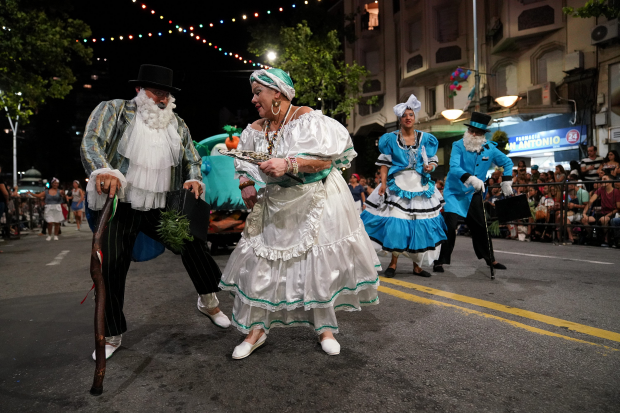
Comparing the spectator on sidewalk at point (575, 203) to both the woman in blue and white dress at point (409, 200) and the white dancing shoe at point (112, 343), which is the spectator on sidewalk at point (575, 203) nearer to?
the woman in blue and white dress at point (409, 200)

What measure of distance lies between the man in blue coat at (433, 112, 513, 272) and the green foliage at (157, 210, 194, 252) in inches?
156

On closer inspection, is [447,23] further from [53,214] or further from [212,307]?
[212,307]

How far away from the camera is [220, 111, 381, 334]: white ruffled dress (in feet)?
9.98

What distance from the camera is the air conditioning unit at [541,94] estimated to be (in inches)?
703

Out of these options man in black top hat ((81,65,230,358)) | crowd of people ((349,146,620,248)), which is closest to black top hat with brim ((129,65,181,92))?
man in black top hat ((81,65,230,358))

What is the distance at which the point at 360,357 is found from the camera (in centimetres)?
297

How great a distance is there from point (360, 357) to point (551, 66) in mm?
19350

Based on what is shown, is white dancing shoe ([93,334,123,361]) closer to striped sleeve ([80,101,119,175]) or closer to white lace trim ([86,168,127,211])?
white lace trim ([86,168,127,211])

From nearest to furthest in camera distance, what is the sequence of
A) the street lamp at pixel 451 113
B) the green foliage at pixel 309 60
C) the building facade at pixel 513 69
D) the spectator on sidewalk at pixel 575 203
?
the spectator on sidewalk at pixel 575 203
the building facade at pixel 513 69
the street lamp at pixel 451 113
the green foliage at pixel 309 60

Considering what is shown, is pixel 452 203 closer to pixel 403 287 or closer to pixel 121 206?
pixel 403 287

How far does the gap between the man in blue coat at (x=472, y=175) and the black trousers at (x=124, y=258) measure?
364 centimetres

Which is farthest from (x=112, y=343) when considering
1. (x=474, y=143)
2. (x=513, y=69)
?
(x=513, y=69)

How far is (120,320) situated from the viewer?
3.23 m

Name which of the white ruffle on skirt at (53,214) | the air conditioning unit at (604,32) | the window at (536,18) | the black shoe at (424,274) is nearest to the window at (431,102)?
the window at (536,18)
